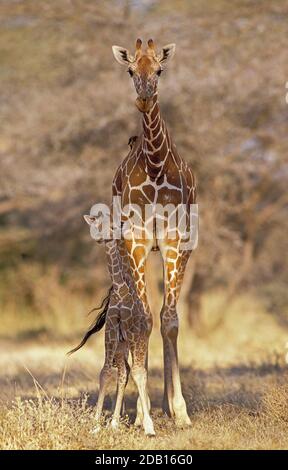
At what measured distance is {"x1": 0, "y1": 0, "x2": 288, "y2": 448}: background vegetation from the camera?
1886cm

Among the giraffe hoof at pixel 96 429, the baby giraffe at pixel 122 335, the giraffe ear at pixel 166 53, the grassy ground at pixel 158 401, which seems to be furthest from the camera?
the giraffe ear at pixel 166 53

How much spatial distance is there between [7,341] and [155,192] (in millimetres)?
13569

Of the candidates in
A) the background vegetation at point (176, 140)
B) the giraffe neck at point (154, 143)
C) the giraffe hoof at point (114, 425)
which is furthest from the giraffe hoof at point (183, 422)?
the background vegetation at point (176, 140)

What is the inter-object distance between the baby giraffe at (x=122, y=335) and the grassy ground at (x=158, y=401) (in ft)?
0.68

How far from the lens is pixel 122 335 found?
325 inches

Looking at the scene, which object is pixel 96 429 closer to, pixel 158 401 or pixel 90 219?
pixel 90 219

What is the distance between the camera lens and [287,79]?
61.3 feet

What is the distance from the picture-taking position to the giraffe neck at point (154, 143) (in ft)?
26.9

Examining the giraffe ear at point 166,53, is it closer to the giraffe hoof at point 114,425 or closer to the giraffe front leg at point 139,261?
the giraffe front leg at point 139,261

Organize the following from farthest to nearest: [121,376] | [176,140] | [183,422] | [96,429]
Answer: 1. [176,140]
2. [183,422]
3. [121,376]
4. [96,429]

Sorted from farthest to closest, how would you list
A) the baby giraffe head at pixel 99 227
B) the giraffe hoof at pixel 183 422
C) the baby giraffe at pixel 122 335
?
the baby giraffe head at pixel 99 227
the giraffe hoof at pixel 183 422
the baby giraffe at pixel 122 335

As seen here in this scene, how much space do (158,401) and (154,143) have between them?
11.2 ft

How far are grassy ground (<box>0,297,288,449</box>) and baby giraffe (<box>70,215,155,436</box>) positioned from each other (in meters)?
0.21

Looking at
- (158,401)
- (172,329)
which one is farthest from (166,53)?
(158,401)
